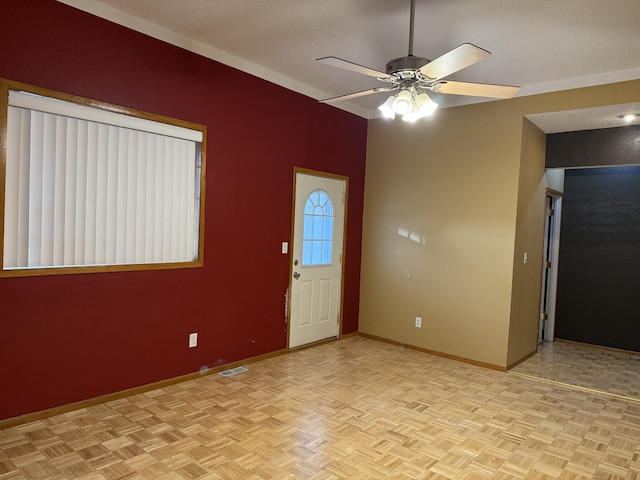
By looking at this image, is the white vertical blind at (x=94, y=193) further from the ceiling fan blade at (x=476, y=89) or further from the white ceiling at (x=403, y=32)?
the ceiling fan blade at (x=476, y=89)

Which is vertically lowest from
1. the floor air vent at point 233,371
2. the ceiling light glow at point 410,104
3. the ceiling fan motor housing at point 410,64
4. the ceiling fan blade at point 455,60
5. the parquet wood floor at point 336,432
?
the parquet wood floor at point 336,432

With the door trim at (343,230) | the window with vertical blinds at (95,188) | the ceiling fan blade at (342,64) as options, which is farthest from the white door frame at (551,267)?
the window with vertical blinds at (95,188)

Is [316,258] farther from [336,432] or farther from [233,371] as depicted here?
[336,432]

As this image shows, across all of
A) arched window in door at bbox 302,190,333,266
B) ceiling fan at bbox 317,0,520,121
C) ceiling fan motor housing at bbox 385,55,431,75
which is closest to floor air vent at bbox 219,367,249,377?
arched window in door at bbox 302,190,333,266

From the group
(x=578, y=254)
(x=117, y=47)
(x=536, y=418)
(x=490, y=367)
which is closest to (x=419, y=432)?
(x=536, y=418)

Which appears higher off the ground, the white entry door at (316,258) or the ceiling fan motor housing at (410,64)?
the ceiling fan motor housing at (410,64)

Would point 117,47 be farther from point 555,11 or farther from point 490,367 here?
point 490,367

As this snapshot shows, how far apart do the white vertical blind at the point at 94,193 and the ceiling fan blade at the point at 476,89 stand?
2062 millimetres

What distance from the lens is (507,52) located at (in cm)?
338

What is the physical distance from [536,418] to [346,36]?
3249 mm

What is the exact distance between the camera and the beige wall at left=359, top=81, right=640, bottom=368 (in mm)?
4320

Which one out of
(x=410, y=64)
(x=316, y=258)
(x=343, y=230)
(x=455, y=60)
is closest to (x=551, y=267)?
(x=343, y=230)

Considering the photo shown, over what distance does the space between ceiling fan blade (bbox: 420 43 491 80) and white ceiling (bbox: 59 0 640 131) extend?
63cm

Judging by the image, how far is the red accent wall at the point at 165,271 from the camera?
2715 millimetres
